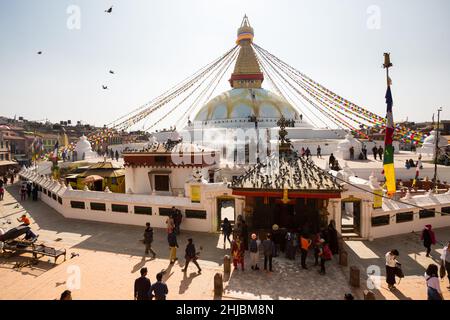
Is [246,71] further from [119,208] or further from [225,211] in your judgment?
[119,208]

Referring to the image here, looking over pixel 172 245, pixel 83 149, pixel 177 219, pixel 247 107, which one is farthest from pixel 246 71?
pixel 172 245

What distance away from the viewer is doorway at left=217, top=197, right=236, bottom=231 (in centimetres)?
1227

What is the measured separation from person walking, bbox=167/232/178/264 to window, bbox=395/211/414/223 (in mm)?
9441

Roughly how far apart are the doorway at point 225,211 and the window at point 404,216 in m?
7.12

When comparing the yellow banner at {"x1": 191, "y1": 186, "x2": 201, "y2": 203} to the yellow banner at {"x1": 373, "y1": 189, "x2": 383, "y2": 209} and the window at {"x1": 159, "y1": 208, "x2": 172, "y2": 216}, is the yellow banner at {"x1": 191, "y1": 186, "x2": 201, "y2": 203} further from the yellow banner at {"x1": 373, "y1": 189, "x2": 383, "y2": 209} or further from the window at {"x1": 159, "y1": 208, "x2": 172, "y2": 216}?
the yellow banner at {"x1": 373, "y1": 189, "x2": 383, "y2": 209}

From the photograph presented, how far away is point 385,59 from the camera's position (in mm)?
9789

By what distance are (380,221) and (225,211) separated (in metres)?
7.67


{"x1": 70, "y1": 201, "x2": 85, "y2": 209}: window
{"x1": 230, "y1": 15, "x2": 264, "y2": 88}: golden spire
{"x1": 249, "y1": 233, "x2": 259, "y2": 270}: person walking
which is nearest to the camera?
{"x1": 249, "y1": 233, "x2": 259, "y2": 270}: person walking

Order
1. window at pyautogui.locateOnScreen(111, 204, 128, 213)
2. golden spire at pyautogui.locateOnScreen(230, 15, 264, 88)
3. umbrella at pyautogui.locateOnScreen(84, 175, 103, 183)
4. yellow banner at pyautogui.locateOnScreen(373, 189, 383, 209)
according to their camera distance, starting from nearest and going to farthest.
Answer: yellow banner at pyautogui.locateOnScreen(373, 189, 383, 209), window at pyautogui.locateOnScreen(111, 204, 128, 213), umbrella at pyautogui.locateOnScreen(84, 175, 103, 183), golden spire at pyautogui.locateOnScreen(230, 15, 264, 88)

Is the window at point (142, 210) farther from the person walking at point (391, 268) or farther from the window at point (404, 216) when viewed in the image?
the window at point (404, 216)

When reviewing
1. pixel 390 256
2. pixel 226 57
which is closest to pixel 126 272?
pixel 390 256

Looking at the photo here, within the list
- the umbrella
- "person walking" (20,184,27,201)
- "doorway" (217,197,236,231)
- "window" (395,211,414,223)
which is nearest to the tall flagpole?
"window" (395,211,414,223)
